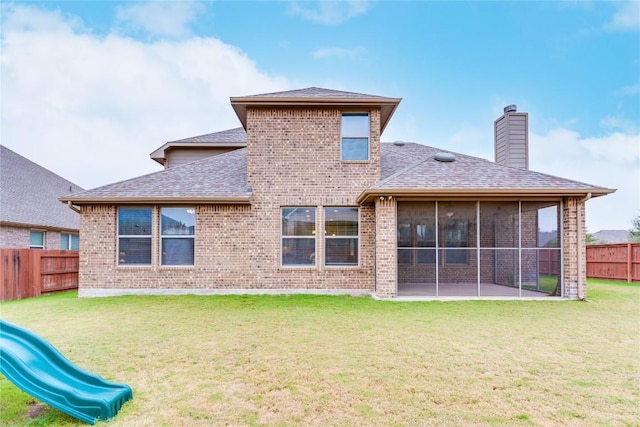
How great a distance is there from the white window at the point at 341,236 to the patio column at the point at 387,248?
3.64 ft

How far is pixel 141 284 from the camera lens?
33.4ft

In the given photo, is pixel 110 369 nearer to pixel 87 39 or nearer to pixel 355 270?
pixel 355 270

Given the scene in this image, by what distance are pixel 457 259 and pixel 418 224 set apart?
110 inches

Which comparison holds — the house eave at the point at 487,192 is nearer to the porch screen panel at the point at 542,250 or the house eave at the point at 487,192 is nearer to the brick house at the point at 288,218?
the brick house at the point at 288,218

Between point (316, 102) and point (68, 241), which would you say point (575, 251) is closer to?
point (316, 102)

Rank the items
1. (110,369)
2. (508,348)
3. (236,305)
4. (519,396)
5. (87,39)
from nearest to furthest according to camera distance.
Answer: (519,396) < (110,369) < (508,348) < (236,305) < (87,39)

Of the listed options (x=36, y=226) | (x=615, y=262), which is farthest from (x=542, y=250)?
(x=36, y=226)

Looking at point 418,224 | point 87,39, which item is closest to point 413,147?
point 418,224

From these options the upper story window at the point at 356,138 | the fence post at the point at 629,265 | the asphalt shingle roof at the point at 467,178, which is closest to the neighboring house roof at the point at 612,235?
the fence post at the point at 629,265

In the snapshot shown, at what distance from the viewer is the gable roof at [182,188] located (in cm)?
995

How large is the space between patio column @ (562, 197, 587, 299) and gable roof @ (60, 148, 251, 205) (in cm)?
902

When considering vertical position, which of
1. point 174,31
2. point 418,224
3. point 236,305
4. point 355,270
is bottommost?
point 236,305

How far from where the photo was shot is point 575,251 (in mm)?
9336

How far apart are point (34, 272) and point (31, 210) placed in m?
5.86
